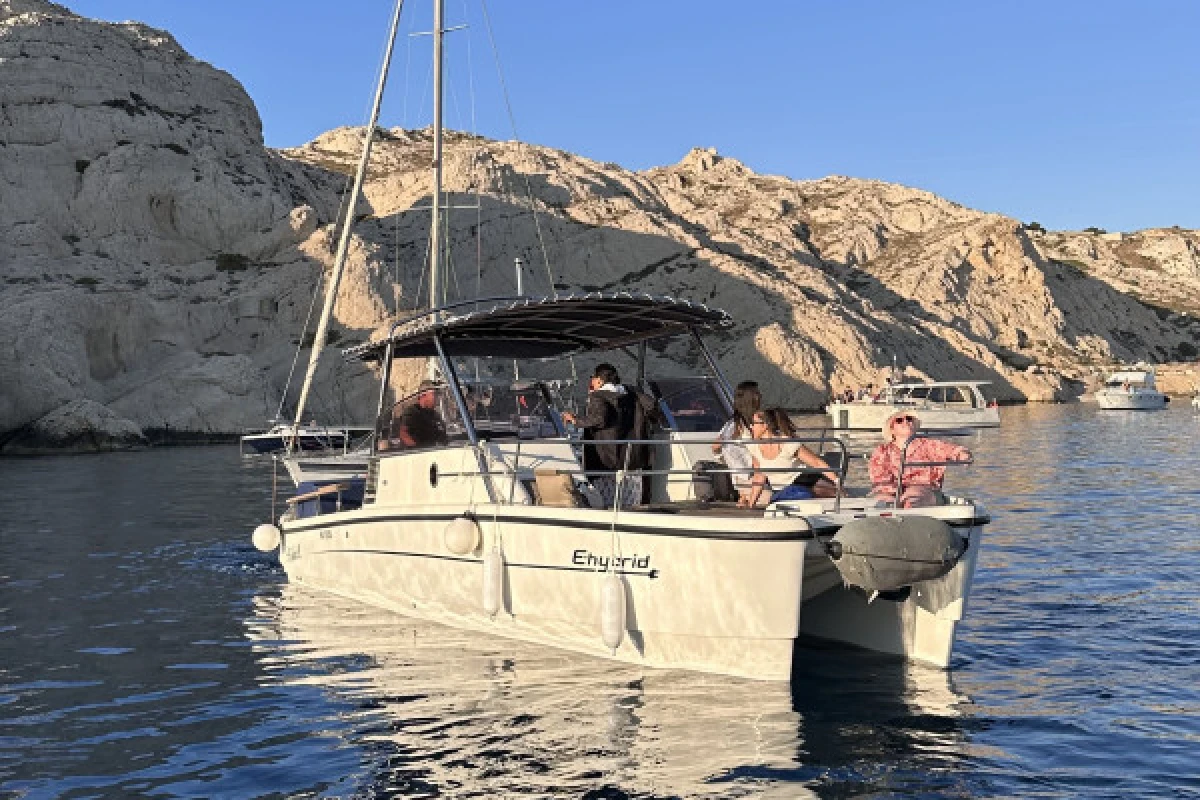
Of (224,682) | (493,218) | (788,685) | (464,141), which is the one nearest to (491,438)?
(224,682)

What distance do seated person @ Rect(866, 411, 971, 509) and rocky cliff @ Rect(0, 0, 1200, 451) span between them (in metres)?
27.7

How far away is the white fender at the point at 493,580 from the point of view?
10.3 m

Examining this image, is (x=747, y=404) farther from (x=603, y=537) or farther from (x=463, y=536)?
(x=463, y=536)

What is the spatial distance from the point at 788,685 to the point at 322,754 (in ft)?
12.1

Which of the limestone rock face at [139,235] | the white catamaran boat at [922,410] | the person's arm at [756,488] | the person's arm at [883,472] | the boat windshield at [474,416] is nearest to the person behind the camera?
the person's arm at [883,472]

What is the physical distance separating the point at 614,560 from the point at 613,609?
409 mm

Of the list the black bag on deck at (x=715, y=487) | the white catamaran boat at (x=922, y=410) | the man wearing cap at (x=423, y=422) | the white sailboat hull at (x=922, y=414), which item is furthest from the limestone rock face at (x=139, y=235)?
the black bag on deck at (x=715, y=487)

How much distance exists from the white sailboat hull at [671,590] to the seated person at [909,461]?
725mm

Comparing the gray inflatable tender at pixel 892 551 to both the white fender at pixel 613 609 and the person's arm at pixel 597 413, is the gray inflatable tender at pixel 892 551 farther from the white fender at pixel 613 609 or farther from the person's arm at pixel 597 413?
the person's arm at pixel 597 413

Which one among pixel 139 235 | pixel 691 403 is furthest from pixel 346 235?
pixel 139 235

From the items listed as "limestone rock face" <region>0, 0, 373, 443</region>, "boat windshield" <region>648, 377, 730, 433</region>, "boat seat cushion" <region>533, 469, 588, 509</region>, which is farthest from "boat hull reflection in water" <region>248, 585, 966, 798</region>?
"limestone rock face" <region>0, 0, 373, 443</region>

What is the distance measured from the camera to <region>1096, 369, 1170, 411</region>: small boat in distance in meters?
73.6

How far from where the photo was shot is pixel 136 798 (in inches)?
274

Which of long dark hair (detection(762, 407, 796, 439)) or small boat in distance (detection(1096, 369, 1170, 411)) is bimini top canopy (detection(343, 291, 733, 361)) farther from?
small boat in distance (detection(1096, 369, 1170, 411))
